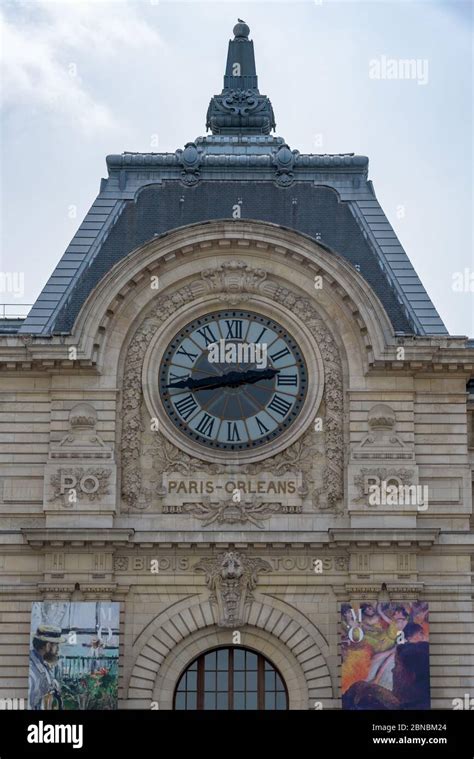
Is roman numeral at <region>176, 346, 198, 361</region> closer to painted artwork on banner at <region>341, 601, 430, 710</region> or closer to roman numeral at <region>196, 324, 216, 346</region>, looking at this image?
roman numeral at <region>196, 324, 216, 346</region>

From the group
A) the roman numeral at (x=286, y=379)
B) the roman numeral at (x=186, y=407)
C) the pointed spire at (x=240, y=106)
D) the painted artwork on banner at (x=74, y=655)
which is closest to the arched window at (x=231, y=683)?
the painted artwork on banner at (x=74, y=655)

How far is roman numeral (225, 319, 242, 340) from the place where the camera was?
49.5 meters

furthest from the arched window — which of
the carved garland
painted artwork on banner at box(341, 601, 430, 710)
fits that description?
the carved garland

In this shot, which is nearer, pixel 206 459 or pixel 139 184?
pixel 206 459

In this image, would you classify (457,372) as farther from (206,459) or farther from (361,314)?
(206,459)

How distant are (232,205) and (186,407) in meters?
6.20

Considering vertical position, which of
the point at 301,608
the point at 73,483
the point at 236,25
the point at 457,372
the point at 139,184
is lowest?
the point at 301,608

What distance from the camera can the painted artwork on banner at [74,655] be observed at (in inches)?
1794

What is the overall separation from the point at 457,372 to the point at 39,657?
13066 millimetres

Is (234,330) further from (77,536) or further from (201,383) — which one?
(77,536)

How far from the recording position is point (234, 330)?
163 ft

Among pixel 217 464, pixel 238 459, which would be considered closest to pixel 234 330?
pixel 238 459
